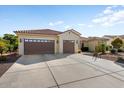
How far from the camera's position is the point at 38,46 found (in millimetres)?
16234

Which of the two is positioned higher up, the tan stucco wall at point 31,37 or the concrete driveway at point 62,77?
the tan stucco wall at point 31,37

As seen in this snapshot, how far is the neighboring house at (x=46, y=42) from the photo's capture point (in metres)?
15.4

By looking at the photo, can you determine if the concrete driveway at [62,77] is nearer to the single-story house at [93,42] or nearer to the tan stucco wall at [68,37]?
the tan stucco wall at [68,37]

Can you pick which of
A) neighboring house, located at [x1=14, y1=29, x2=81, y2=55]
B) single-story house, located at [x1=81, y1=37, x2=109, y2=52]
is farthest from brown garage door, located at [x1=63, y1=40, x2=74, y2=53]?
single-story house, located at [x1=81, y1=37, x2=109, y2=52]

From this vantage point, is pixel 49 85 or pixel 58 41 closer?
pixel 49 85

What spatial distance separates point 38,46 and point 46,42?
4.93ft

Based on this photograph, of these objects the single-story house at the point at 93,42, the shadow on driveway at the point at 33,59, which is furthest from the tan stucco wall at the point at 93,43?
the shadow on driveway at the point at 33,59

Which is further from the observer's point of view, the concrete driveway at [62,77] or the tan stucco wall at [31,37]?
the tan stucco wall at [31,37]

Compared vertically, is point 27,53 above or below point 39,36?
below
